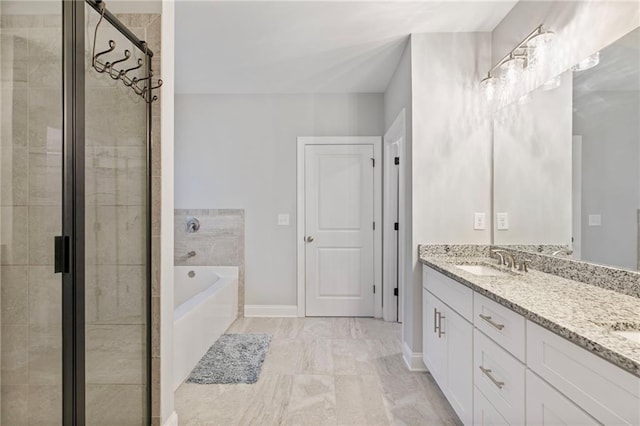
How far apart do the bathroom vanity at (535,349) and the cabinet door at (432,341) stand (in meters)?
0.01

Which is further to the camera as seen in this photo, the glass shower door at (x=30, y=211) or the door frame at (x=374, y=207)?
the door frame at (x=374, y=207)

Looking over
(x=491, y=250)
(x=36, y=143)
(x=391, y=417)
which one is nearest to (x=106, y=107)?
(x=36, y=143)

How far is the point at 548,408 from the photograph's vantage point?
1095 millimetres

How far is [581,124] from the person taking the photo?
1.75 m

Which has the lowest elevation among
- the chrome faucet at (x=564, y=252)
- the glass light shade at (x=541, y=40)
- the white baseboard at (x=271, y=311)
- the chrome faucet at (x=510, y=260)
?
the white baseboard at (x=271, y=311)

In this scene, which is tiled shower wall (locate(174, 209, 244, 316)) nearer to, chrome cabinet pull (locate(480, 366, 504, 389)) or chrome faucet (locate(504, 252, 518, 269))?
chrome faucet (locate(504, 252, 518, 269))

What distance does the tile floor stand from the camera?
78.6 inches

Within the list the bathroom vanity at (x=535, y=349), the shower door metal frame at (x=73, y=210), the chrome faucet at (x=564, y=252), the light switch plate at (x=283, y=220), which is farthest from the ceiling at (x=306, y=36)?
the bathroom vanity at (x=535, y=349)

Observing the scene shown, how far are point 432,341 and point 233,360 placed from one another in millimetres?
1510

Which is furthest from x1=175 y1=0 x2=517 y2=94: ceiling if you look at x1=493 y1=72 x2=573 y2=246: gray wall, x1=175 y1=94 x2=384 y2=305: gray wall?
x1=493 y1=72 x2=573 y2=246: gray wall

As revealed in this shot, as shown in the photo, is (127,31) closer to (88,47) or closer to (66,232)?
(88,47)

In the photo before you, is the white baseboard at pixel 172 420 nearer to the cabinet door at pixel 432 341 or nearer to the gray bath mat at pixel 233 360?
the gray bath mat at pixel 233 360

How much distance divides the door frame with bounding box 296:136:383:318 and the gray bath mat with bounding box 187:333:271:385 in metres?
0.84

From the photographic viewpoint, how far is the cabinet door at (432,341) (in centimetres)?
214
